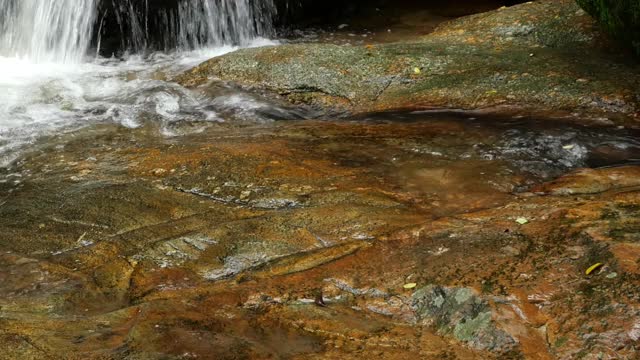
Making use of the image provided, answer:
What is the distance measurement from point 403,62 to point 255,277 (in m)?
3.88

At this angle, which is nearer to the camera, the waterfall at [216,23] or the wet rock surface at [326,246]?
the wet rock surface at [326,246]

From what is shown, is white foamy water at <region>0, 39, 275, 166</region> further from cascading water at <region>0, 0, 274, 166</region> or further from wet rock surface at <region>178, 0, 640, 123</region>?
wet rock surface at <region>178, 0, 640, 123</region>

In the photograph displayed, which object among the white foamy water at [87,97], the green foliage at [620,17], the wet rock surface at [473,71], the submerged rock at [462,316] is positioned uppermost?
the green foliage at [620,17]

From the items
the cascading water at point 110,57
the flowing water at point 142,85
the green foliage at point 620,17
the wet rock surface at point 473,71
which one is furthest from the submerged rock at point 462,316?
the green foliage at point 620,17

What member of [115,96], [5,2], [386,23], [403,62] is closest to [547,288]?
[403,62]

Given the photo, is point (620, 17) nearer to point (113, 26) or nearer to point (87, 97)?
point (87, 97)

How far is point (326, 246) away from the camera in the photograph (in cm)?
379

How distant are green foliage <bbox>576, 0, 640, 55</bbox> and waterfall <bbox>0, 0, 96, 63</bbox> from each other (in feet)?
20.4

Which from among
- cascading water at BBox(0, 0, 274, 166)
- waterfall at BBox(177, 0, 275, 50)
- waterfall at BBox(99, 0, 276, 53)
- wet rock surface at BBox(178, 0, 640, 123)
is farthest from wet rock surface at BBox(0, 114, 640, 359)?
waterfall at BBox(177, 0, 275, 50)

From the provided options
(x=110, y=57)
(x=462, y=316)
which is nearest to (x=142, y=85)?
(x=110, y=57)

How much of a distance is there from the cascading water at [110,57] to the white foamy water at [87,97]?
1cm

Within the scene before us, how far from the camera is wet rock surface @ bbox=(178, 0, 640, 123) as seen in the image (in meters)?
6.00

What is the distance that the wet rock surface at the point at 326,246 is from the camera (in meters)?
2.90

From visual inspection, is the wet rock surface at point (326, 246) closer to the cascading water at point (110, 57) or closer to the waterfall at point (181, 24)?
the cascading water at point (110, 57)
